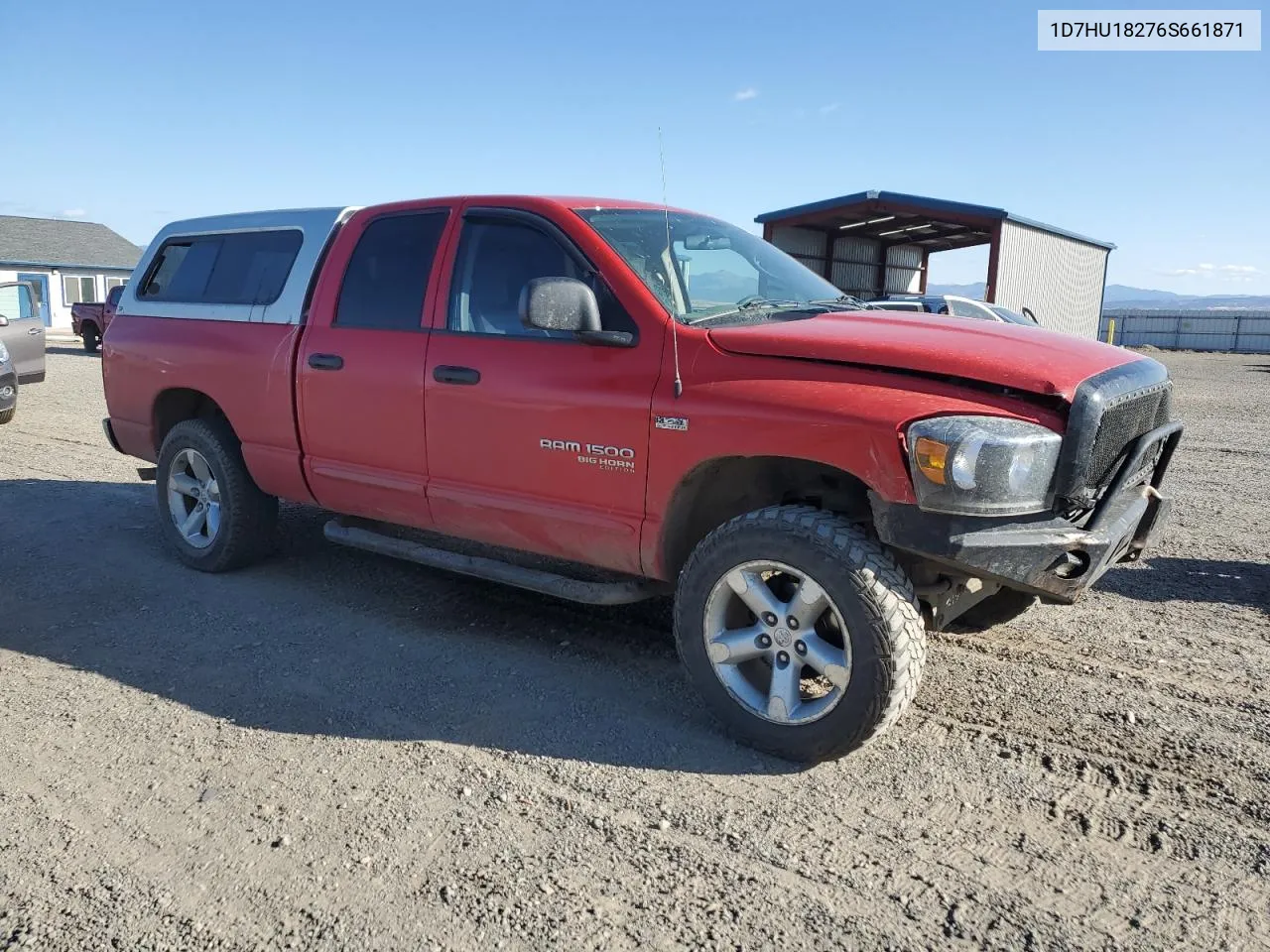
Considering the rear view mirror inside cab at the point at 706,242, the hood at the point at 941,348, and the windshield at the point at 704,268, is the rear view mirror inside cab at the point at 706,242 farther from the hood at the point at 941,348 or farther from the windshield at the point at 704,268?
the hood at the point at 941,348

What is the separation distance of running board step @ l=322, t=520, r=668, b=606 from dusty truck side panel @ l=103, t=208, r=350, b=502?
477mm

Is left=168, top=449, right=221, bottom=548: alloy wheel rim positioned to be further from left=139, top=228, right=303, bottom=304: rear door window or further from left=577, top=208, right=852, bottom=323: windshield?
left=577, top=208, right=852, bottom=323: windshield

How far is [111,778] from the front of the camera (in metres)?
3.37

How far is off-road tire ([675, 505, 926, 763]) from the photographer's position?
3279 mm

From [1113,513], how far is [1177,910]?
4.39 ft

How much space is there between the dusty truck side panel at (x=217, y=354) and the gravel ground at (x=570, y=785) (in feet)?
2.96

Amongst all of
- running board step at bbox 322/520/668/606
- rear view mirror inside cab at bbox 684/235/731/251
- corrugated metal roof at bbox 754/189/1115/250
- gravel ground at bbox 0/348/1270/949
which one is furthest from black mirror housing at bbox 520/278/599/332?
corrugated metal roof at bbox 754/189/1115/250

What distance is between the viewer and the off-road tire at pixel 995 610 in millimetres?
4273

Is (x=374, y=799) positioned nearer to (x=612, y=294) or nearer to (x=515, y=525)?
(x=515, y=525)

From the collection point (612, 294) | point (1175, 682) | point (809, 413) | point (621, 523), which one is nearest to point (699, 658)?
point (621, 523)

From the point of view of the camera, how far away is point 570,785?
3.33 m

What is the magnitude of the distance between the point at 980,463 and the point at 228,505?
Result: 13.9 ft

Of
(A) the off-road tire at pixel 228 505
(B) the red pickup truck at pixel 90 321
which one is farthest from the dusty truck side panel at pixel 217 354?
(B) the red pickup truck at pixel 90 321

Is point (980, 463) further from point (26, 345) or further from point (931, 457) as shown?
point (26, 345)
